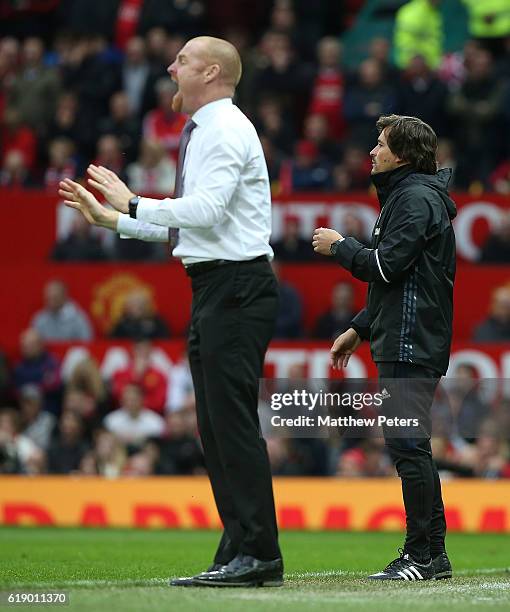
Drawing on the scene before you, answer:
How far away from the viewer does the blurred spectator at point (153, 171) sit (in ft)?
55.2

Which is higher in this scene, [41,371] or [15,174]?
[15,174]

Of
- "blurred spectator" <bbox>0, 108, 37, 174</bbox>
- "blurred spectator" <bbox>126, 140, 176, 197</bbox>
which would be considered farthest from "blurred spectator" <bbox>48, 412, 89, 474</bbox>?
"blurred spectator" <bbox>0, 108, 37, 174</bbox>

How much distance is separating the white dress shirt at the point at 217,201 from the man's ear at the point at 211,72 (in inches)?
4.1

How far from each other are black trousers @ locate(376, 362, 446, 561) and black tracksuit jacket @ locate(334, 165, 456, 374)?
66mm

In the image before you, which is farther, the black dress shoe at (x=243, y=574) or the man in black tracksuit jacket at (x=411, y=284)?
the man in black tracksuit jacket at (x=411, y=284)

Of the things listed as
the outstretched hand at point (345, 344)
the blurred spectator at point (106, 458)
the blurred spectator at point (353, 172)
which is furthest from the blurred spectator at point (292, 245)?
the outstretched hand at point (345, 344)

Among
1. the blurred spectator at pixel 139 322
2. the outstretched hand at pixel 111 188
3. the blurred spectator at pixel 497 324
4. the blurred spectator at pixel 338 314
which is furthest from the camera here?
the blurred spectator at pixel 139 322

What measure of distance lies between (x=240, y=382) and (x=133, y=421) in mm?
8458

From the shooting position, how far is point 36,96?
61.5 ft

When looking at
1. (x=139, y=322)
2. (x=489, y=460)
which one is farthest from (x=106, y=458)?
(x=489, y=460)

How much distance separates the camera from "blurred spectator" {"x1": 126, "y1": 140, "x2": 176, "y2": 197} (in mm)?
16812

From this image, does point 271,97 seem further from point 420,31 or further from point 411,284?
point 411,284

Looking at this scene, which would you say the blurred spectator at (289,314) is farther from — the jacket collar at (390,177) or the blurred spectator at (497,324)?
the jacket collar at (390,177)

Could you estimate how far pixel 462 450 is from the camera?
1402 cm
